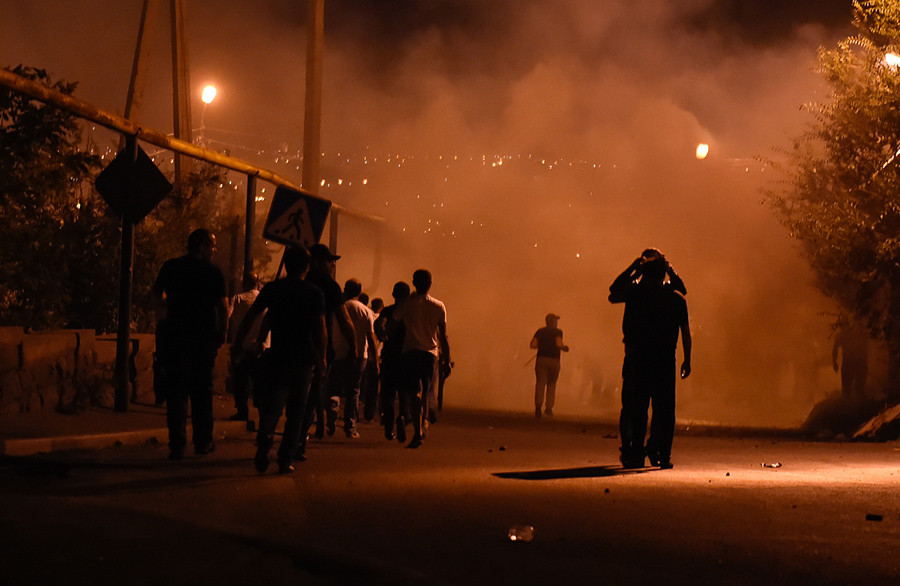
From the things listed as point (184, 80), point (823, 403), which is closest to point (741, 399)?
point (823, 403)

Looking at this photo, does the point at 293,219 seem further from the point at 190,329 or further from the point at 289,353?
the point at 289,353

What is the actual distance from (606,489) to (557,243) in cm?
2604

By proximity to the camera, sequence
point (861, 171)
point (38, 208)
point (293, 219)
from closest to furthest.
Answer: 1. point (293, 219)
2. point (38, 208)
3. point (861, 171)

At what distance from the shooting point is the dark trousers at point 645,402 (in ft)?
31.0

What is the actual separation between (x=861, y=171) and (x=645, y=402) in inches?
424

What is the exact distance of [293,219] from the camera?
13.2m

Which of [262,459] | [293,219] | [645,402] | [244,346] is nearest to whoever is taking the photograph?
[262,459]

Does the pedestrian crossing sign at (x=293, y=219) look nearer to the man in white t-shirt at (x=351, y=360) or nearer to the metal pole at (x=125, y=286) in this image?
the man in white t-shirt at (x=351, y=360)

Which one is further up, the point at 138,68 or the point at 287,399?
the point at 138,68

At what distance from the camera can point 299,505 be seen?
6863mm

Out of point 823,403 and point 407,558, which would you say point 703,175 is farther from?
point 407,558

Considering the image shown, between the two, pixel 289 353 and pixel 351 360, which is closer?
pixel 289 353

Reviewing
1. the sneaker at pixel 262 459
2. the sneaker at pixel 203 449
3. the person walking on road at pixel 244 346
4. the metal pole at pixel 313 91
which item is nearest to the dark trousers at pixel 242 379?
the person walking on road at pixel 244 346

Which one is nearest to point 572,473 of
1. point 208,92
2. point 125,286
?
point 125,286
